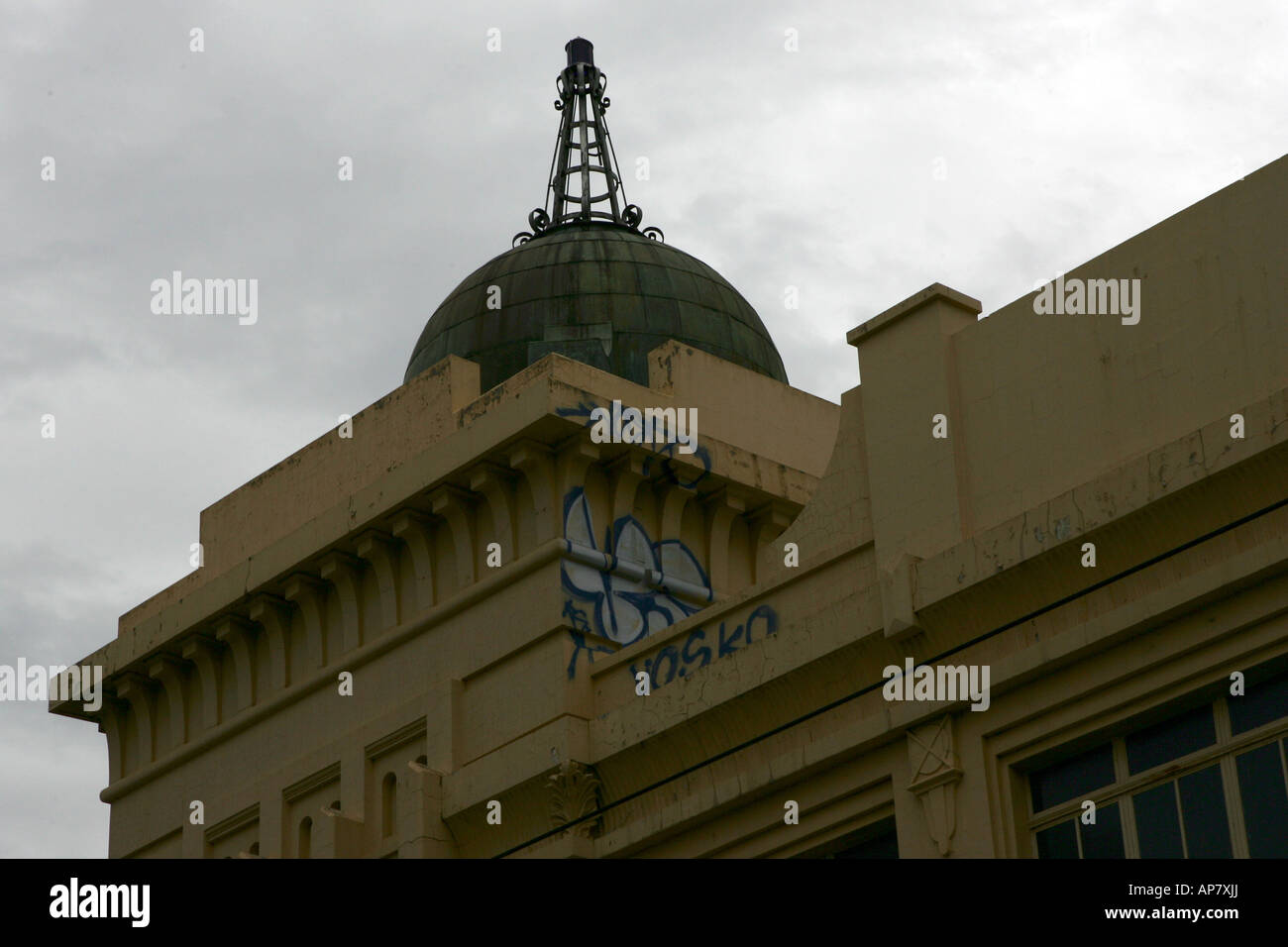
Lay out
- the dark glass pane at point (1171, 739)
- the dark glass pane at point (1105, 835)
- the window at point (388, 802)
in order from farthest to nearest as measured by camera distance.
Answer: the window at point (388, 802) → the dark glass pane at point (1105, 835) → the dark glass pane at point (1171, 739)

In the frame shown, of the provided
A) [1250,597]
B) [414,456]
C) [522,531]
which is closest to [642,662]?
[522,531]

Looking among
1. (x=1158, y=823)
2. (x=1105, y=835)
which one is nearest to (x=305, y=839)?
(x=1105, y=835)

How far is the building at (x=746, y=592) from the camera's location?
52.6 feet

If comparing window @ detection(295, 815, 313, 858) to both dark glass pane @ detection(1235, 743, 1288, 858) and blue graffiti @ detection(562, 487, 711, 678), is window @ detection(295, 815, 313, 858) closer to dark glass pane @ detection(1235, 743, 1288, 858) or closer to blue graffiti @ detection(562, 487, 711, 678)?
blue graffiti @ detection(562, 487, 711, 678)

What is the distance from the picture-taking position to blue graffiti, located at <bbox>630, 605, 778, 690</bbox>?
19.3 m

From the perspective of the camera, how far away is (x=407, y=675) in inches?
885

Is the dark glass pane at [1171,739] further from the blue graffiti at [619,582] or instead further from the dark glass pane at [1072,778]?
the blue graffiti at [619,582]

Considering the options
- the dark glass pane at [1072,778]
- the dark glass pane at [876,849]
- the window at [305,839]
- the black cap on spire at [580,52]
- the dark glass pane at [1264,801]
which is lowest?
the dark glass pane at [1264,801]

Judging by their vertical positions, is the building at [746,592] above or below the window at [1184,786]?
above

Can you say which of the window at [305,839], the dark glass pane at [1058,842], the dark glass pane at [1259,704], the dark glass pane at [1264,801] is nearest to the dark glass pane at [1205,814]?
the dark glass pane at [1264,801]

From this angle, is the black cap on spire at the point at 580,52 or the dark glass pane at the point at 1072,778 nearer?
the dark glass pane at the point at 1072,778

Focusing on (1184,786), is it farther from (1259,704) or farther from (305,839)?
(305,839)

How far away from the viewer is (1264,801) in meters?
15.2

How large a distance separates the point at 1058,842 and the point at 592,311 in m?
10.2
